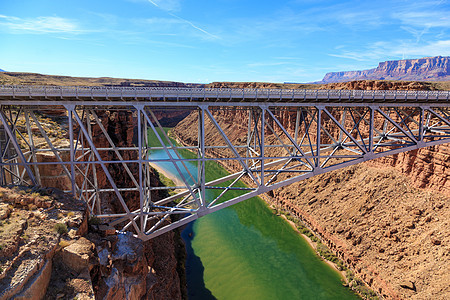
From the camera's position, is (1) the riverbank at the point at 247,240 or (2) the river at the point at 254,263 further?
(1) the riverbank at the point at 247,240

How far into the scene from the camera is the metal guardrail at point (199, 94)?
12.7 m

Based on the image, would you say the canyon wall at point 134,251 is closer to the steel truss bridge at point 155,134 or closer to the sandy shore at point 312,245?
the steel truss bridge at point 155,134

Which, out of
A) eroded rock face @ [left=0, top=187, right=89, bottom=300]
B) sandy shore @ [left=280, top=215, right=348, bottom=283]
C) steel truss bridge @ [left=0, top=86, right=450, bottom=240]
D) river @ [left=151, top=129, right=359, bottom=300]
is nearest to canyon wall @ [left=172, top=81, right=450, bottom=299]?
sandy shore @ [left=280, top=215, right=348, bottom=283]

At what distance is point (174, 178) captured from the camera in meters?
44.8

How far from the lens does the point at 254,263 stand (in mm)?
23422

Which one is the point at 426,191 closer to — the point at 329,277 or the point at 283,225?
the point at 329,277

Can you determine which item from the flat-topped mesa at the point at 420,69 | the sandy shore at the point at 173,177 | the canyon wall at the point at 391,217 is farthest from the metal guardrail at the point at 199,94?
the flat-topped mesa at the point at 420,69

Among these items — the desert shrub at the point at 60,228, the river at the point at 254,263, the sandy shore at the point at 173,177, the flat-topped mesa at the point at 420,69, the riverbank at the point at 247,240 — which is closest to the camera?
the desert shrub at the point at 60,228

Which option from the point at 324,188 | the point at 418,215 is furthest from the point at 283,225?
the point at 418,215

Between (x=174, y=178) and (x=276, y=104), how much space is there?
108 ft

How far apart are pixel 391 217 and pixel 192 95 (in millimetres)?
19421

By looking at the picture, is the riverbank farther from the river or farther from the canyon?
the canyon

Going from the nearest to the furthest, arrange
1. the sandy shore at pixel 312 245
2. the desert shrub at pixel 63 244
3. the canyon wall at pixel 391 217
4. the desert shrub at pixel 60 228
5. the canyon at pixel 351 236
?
the desert shrub at pixel 63 244 < the canyon at pixel 351 236 < the desert shrub at pixel 60 228 < the canyon wall at pixel 391 217 < the sandy shore at pixel 312 245

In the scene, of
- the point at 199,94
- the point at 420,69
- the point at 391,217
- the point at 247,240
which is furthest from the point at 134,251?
the point at 420,69
